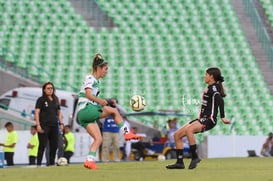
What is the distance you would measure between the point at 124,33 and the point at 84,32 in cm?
168

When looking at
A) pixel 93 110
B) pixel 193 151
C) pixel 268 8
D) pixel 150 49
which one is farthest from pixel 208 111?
pixel 268 8

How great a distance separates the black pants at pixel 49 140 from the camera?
18656 millimetres

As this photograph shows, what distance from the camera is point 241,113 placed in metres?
35.1

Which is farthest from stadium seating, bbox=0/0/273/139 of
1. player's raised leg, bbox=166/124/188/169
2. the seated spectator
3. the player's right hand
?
the player's right hand

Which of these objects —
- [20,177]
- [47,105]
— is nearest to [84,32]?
[47,105]

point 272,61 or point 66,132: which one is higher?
point 272,61

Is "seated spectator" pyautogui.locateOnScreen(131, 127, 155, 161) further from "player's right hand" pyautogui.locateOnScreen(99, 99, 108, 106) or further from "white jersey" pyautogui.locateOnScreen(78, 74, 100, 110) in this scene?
"player's right hand" pyautogui.locateOnScreen(99, 99, 108, 106)

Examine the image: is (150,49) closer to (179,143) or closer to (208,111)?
(208,111)

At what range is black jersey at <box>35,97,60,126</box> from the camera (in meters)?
18.8

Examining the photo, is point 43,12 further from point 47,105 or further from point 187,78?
point 47,105

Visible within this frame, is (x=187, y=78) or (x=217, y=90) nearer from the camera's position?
(x=217, y=90)

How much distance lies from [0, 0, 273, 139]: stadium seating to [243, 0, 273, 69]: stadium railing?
0.87m

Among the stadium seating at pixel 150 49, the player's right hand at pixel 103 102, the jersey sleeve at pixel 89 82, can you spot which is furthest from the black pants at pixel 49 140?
the stadium seating at pixel 150 49

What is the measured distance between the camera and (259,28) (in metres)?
39.3
